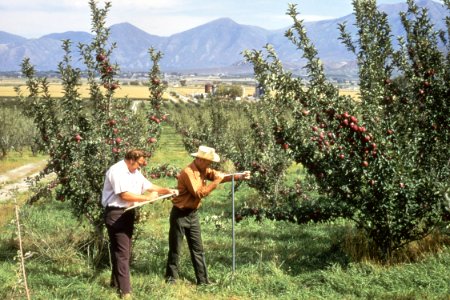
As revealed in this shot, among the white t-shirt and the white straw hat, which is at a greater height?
the white straw hat

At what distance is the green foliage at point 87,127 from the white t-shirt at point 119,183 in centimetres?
115

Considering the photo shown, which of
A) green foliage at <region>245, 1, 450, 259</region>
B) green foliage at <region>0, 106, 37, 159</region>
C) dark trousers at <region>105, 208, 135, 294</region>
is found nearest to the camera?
dark trousers at <region>105, 208, 135, 294</region>

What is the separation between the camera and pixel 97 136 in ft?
23.9

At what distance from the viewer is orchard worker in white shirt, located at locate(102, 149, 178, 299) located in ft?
19.7

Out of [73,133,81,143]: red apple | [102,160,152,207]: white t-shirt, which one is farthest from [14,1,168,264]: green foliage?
[102,160,152,207]: white t-shirt

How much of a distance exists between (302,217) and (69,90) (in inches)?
164

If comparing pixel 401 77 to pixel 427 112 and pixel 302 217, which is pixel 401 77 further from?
pixel 302 217

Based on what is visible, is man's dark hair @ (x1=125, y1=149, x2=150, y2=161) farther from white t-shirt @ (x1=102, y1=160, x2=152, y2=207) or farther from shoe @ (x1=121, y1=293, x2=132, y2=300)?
shoe @ (x1=121, y1=293, x2=132, y2=300)

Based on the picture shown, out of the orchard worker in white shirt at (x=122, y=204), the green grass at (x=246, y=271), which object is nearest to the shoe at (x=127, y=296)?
the orchard worker in white shirt at (x=122, y=204)

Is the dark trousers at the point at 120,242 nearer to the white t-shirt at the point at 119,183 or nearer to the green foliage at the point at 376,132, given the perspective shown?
the white t-shirt at the point at 119,183

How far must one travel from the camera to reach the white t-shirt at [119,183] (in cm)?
596

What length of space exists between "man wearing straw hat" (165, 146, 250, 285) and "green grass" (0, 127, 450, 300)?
270 mm

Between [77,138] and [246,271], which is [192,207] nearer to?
[246,271]

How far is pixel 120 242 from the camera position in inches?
243
